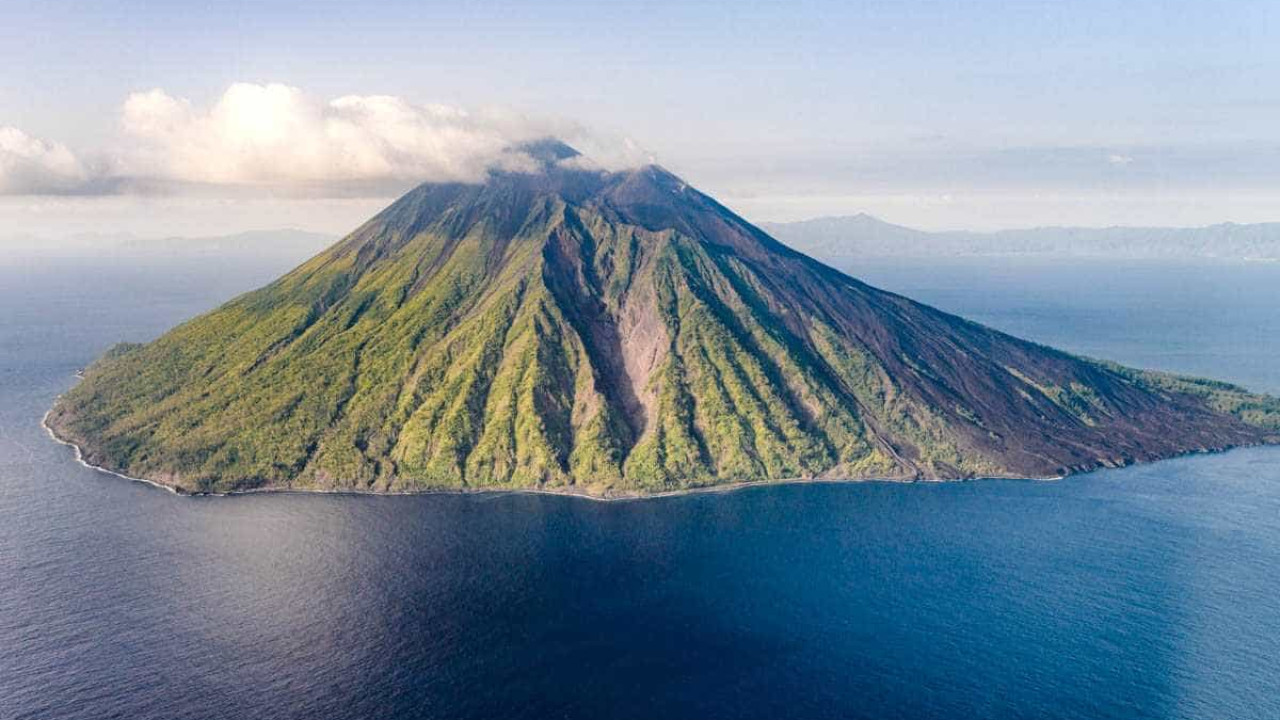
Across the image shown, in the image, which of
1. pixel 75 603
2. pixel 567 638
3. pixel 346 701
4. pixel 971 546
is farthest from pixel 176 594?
pixel 971 546

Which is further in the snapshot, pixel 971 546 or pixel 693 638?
pixel 971 546

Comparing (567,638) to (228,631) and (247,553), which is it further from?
(247,553)

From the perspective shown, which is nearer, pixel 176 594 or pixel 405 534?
pixel 176 594

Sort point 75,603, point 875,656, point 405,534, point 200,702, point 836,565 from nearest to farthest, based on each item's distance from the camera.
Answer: point 200,702 → point 875,656 → point 75,603 → point 836,565 → point 405,534

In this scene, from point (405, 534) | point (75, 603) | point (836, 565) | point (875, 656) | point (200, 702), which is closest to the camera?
point (200, 702)

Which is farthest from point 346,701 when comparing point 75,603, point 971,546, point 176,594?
point 971,546

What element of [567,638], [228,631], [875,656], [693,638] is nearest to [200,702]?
[228,631]

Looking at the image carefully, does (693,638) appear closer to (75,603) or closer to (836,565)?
(836,565)
